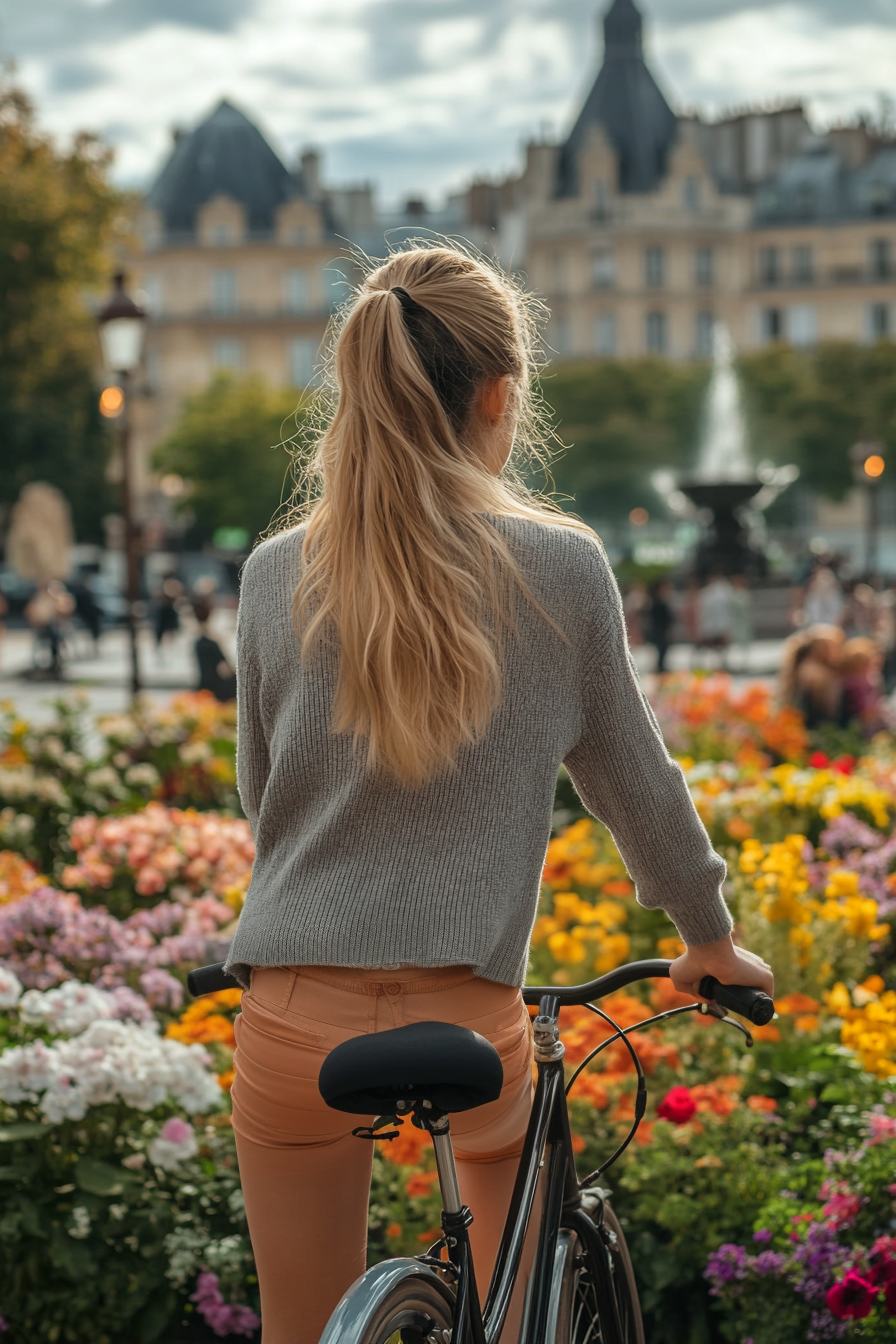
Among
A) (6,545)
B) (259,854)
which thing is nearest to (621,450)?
(6,545)

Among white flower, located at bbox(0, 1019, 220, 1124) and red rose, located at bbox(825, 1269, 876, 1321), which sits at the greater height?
white flower, located at bbox(0, 1019, 220, 1124)

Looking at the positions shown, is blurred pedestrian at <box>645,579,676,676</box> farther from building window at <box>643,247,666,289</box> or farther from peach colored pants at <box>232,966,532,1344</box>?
building window at <box>643,247,666,289</box>

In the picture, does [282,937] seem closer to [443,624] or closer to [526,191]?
[443,624]

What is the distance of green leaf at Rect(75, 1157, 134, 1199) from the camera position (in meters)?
3.10

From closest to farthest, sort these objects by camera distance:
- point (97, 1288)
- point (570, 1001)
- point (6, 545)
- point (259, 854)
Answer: point (259, 854) < point (570, 1001) < point (97, 1288) < point (6, 545)

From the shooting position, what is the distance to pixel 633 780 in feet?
6.35

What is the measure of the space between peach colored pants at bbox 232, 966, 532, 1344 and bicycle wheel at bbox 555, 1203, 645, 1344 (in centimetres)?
13

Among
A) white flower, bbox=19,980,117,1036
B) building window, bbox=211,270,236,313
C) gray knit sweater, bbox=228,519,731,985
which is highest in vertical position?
building window, bbox=211,270,236,313

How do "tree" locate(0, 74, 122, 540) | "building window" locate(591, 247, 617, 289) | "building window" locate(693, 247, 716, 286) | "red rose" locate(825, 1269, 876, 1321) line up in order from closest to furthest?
"red rose" locate(825, 1269, 876, 1321)
"tree" locate(0, 74, 122, 540)
"building window" locate(591, 247, 617, 289)
"building window" locate(693, 247, 716, 286)

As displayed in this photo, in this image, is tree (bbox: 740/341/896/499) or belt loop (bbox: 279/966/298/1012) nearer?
belt loop (bbox: 279/966/298/1012)

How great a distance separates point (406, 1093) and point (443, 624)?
515mm

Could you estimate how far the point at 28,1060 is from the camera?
10.4 feet

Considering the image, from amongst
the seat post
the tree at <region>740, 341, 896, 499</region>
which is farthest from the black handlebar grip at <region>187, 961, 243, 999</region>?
the tree at <region>740, 341, 896, 499</region>

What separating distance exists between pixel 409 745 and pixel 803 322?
71.6 meters
